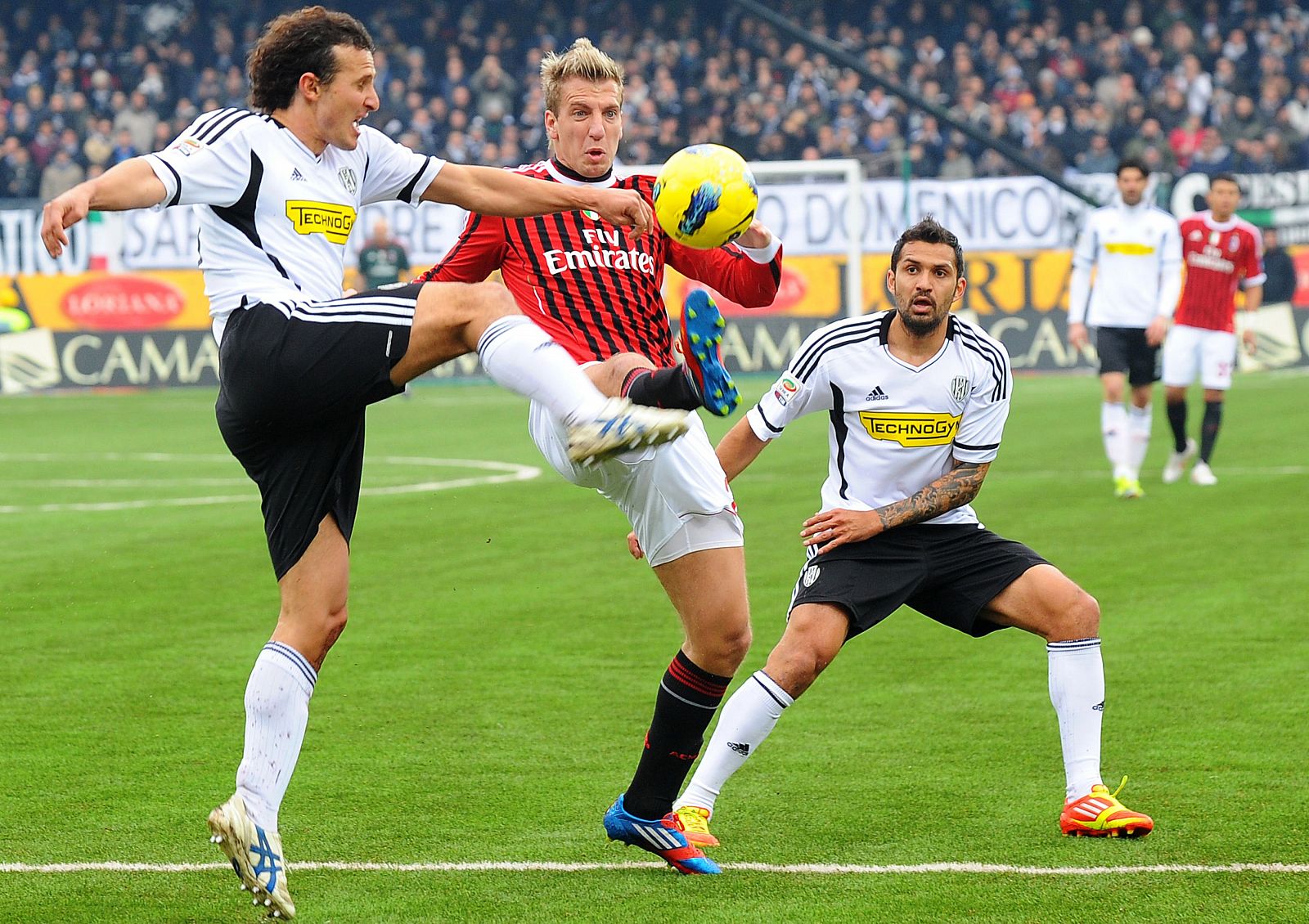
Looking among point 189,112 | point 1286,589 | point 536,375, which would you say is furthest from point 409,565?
point 189,112

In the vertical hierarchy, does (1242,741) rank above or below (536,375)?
below

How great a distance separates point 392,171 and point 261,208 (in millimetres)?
489

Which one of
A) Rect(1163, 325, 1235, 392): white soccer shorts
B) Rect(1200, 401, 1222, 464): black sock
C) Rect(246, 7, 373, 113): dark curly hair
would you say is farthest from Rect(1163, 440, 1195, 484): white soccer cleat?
Rect(246, 7, 373, 113): dark curly hair

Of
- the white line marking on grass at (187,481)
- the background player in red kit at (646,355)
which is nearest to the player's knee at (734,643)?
the background player in red kit at (646,355)

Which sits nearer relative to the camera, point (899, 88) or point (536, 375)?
point (536, 375)

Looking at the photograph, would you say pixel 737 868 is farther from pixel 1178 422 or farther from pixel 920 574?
pixel 1178 422

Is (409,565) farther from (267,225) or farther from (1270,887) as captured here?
(1270,887)

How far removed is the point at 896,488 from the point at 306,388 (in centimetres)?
199

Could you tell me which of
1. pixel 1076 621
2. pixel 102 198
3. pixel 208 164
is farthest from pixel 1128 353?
pixel 102 198

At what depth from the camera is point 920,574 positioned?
5.25 metres

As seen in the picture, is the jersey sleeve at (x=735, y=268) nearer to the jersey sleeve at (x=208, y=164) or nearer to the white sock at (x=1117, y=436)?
the jersey sleeve at (x=208, y=164)

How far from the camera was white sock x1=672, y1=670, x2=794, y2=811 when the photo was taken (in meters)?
4.99

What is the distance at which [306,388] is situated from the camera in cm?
426

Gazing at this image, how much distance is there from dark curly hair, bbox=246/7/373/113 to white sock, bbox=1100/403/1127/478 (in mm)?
9363
